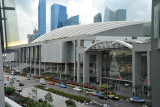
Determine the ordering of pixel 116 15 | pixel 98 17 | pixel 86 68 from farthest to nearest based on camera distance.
A: pixel 98 17
pixel 116 15
pixel 86 68

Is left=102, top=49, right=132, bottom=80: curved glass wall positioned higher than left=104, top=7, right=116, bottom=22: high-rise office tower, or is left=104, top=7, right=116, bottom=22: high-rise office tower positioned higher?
left=104, top=7, right=116, bottom=22: high-rise office tower

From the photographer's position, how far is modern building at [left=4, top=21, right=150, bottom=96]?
31.2 meters

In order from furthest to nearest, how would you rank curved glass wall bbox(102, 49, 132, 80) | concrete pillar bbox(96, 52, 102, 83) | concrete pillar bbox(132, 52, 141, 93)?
concrete pillar bbox(96, 52, 102, 83), curved glass wall bbox(102, 49, 132, 80), concrete pillar bbox(132, 52, 141, 93)

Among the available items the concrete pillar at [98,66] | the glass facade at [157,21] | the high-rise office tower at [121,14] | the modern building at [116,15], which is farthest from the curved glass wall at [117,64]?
the high-rise office tower at [121,14]

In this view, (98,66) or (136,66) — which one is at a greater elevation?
(136,66)

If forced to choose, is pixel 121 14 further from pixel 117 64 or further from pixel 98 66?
pixel 117 64

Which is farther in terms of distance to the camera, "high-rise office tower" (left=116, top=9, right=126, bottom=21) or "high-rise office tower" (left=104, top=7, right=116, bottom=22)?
"high-rise office tower" (left=104, top=7, right=116, bottom=22)

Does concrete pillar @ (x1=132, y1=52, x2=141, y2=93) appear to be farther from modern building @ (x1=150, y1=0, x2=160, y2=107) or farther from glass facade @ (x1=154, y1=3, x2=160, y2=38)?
glass facade @ (x1=154, y1=3, x2=160, y2=38)

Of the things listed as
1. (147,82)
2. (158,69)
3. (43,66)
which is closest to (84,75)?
(147,82)

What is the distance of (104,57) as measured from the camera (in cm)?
4438

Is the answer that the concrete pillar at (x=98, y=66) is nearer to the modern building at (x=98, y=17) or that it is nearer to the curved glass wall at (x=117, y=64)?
the curved glass wall at (x=117, y=64)

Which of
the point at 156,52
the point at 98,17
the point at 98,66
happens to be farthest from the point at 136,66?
the point at 98,17

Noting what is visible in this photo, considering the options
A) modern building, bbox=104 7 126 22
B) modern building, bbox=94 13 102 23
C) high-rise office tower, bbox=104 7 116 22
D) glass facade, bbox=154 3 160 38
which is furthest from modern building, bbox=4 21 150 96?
modern building, bbox=94 13 102 23

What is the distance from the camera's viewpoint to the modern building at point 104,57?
102 ft
